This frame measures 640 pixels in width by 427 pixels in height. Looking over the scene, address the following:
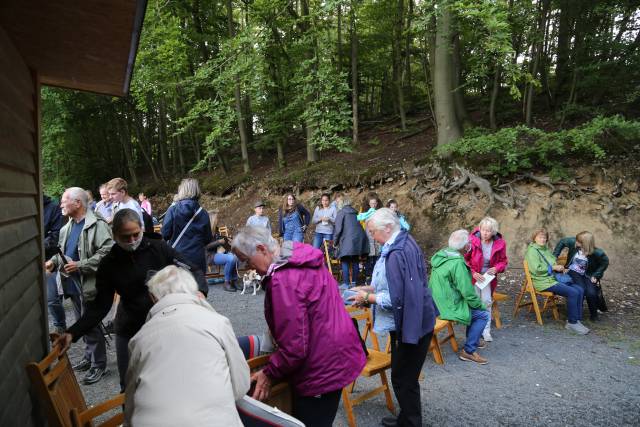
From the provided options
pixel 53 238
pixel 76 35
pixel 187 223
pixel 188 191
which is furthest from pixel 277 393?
pixel 53 238

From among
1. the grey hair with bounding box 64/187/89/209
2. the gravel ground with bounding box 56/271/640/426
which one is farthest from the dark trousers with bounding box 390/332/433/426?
the grey hair with bounding box 64/187/89/209

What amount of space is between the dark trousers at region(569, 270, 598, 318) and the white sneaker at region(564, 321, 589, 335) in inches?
20.2

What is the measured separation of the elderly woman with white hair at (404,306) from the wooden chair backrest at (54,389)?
209 cm

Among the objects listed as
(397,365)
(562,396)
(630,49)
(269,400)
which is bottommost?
(562,396)

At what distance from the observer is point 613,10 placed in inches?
366

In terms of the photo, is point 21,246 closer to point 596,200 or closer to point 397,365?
point 397,365

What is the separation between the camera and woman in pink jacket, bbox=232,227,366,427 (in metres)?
2.21

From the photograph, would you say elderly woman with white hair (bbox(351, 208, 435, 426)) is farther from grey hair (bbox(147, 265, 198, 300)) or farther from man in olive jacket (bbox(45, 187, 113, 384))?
man in olive jacket (bbox(45, 187, 113, 384))

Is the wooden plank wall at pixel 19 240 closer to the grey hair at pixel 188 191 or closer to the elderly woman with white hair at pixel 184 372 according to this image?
the elderly woman with white hair at pixel 184 372

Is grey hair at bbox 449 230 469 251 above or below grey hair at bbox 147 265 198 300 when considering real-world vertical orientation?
below

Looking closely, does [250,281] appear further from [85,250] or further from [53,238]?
[85,250]

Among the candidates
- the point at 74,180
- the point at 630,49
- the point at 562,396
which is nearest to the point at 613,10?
the point at 630,49

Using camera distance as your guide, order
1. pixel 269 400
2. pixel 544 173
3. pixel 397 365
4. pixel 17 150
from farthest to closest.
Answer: pixel 544 173 → pixel 397 365 → pixel 17 150 → pixel 269 400

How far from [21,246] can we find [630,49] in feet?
39.5
